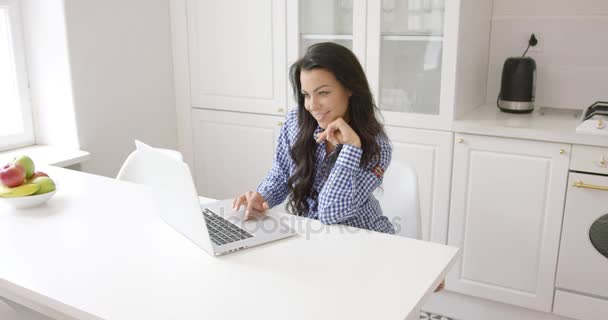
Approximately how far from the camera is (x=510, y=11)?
111 inches

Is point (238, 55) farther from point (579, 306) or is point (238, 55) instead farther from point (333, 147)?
point (579, 306)

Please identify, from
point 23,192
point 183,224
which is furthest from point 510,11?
point 23,192

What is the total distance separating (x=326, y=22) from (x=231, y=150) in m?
0.84

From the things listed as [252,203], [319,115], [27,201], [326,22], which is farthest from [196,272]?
[326,22]

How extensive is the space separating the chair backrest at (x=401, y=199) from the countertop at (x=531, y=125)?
26.1 inches

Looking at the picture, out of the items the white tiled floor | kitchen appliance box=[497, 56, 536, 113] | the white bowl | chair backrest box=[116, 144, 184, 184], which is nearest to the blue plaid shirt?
chair backrest box=[116, 144, 184, 184]

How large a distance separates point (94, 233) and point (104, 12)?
4.83 ft

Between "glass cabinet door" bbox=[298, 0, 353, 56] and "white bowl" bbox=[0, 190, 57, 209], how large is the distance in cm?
143

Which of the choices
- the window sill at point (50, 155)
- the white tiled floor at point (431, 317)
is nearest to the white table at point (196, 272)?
the window sill at point (50, 155)

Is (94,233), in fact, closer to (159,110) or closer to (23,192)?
(23,192)

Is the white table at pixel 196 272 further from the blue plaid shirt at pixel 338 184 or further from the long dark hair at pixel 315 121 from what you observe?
the long dark hair at pixel 315 121

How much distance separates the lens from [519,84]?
2645mm

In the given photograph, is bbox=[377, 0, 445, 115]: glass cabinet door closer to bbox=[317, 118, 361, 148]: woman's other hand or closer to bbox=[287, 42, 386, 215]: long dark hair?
bbox=[287, 42, 386, 215]: long dark hair

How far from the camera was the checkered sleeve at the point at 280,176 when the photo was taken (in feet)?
6.21
